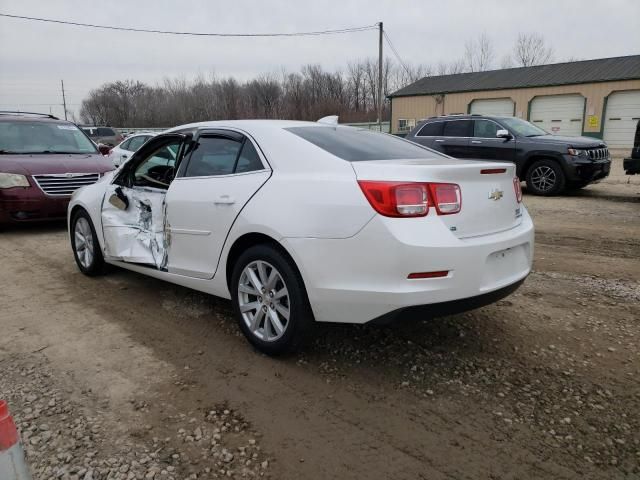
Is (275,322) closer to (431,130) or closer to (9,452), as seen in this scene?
(9,452)

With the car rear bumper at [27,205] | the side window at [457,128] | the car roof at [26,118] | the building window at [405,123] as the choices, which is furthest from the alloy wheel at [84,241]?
the building window at [405,123]

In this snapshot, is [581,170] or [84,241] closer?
[84,241]

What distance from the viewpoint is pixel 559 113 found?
2922 centimetres

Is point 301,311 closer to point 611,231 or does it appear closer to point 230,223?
point 230,223

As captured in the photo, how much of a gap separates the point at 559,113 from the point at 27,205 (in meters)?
29.3

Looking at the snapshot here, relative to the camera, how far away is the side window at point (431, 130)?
462 inches


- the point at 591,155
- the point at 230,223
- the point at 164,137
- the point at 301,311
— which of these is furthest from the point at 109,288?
the point at 591,155

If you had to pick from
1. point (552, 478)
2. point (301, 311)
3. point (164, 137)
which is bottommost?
point (552, 478)

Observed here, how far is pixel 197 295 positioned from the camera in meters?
4.73

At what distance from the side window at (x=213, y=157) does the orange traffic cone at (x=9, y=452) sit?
2.36 m

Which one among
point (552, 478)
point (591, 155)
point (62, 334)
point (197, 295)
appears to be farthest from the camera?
point (591, 155)

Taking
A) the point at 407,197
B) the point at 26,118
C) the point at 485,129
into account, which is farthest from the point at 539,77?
the point at 407,197

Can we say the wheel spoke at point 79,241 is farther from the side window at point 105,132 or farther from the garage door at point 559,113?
the garage door at point 559,113

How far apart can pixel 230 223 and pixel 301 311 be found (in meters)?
0.83
